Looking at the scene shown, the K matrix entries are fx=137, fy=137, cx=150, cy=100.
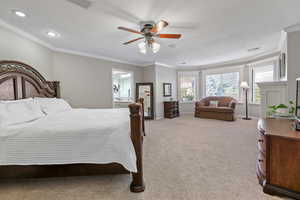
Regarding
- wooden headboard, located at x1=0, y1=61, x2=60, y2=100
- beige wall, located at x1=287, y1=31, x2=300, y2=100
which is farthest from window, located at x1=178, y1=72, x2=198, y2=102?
wooden headboard, located at x1=0, y1=61, x2=60, y2=100

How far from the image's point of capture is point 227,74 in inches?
248

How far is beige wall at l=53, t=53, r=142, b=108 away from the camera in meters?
3.92

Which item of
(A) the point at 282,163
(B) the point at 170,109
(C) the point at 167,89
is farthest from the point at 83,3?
(C) the point at 167,89

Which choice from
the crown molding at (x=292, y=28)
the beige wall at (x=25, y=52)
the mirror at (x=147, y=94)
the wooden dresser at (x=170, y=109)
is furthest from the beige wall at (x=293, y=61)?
the beige wall at (x=25, y=52)

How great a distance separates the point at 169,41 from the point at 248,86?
4176 mm

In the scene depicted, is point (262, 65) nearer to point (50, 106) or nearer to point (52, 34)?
point (52, 34)

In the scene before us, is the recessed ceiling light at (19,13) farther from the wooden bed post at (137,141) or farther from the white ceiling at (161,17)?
the wooden bed post at (137,141)

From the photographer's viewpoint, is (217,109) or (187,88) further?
(187,88)

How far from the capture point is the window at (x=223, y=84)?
20.0 ft

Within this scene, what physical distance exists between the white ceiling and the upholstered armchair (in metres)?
2.58

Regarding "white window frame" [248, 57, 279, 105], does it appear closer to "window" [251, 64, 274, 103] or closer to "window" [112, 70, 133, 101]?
"window" [251, 64, 274, 103]

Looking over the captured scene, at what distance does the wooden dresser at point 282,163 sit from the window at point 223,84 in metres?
5.18

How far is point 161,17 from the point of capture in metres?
2.30

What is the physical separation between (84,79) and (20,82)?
1776 mm
